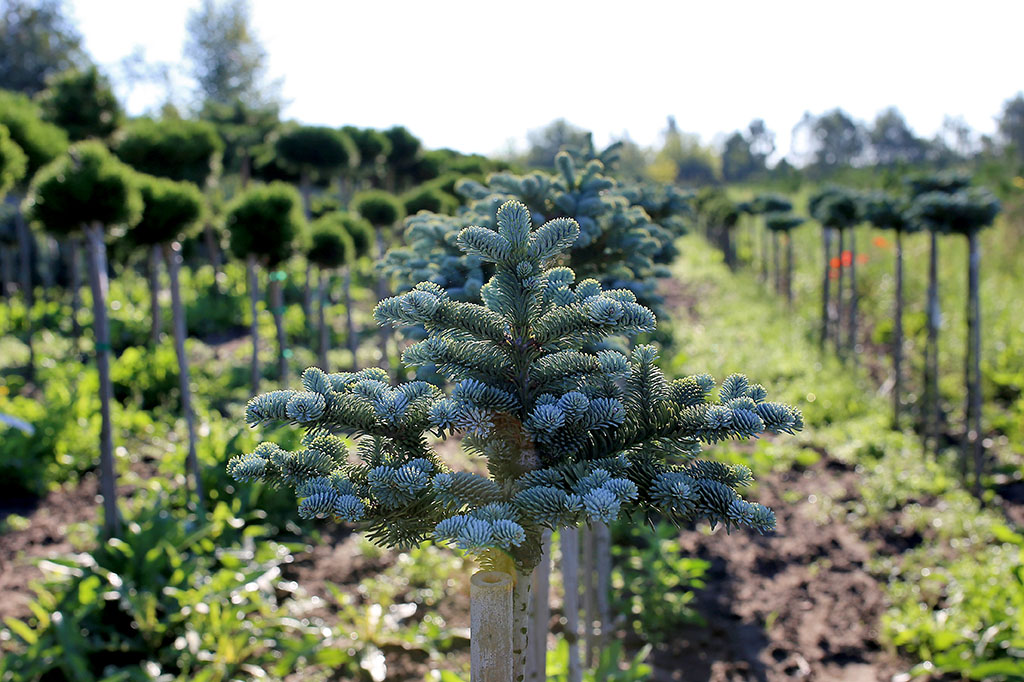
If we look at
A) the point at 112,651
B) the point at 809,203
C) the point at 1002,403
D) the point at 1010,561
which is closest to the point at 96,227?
the point at 112,651

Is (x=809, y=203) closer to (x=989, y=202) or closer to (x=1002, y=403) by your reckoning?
(x=1002, y=403)

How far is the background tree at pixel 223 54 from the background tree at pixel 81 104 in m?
25.6

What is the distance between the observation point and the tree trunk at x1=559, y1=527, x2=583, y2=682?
313 cm

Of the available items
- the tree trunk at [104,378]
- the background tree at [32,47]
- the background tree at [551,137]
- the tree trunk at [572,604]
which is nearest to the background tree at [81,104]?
the tree trunk at [104,378]

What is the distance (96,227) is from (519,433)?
4.31 meters

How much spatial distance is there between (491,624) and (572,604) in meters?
1.87

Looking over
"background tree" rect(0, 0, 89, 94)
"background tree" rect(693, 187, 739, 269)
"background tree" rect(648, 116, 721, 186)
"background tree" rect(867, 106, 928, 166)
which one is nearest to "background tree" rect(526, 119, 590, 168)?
"background tree" rect(648, 116, 721, 186)

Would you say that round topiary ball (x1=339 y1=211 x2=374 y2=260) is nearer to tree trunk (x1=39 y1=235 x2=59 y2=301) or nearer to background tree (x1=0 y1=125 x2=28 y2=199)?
background tree (x1=0 y1=125 x2=28 y2=199)

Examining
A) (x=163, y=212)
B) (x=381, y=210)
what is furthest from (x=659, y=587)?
(x=381, y=210)

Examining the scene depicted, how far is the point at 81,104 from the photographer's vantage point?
8.83 metres

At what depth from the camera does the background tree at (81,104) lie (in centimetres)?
880

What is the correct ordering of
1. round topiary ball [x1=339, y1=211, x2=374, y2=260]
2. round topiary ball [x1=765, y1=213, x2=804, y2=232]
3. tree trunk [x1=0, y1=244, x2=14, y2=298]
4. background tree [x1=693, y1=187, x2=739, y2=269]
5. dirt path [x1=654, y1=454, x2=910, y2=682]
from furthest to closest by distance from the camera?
background tree [x1=693, y1=187, x2=739, y2=269] → round topiary ball [x1=765, y1=213, x2=804, y2=232] → tree trunk [x1=0, y1=244, x2=14, y2=298] → round topiary ball [x1=339, y1=211, x2=374, y2=260] → dirt path [x1=654, y1=454, x2=910, y2=682]

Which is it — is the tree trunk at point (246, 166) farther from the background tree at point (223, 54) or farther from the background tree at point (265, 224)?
the background tree at point (223, 54)

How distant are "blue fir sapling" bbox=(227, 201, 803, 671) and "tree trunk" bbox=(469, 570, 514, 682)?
0.06 metres
